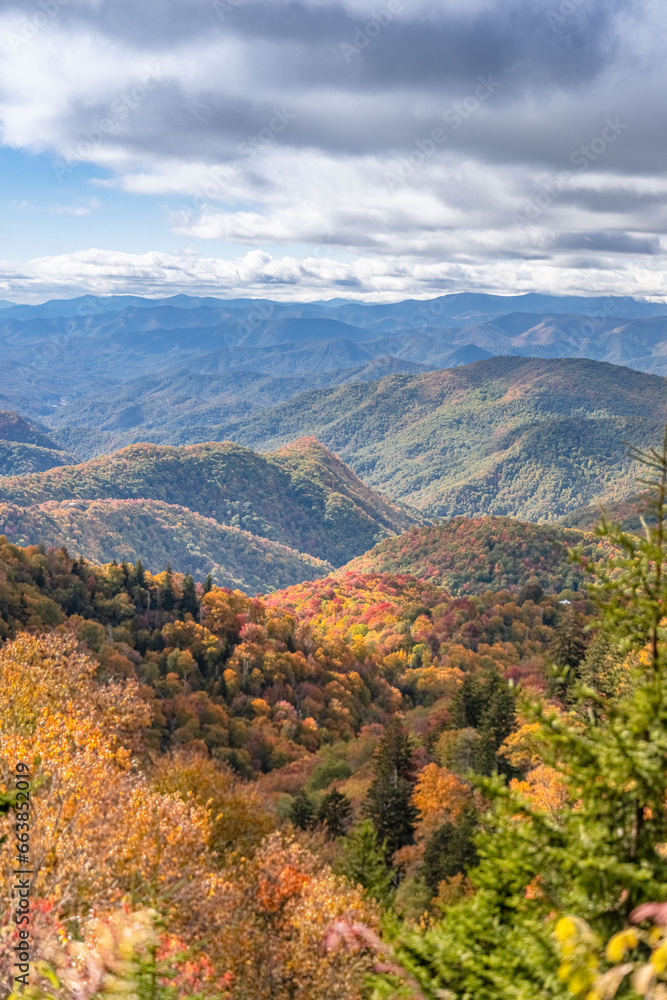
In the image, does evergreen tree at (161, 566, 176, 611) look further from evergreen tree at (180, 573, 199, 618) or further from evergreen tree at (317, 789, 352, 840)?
evergreen tree at (317, 789, 352, 840)

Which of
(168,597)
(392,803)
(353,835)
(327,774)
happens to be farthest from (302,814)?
(168,597)

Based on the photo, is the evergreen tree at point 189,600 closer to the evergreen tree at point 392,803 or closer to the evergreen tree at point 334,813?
the evergreen tree at point 392,803

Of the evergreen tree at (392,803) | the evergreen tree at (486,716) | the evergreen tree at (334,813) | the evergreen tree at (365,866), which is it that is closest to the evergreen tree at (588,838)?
the evergreen tree at (365,866)

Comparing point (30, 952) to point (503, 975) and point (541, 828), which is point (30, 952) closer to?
point (503, 975)

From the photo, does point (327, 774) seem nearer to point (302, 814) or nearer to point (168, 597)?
point (302, 814)

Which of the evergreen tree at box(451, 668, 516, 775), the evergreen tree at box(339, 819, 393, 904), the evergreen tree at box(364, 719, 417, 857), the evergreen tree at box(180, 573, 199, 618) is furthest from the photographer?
the evergreen tree at box(180, 573, 199, 618)

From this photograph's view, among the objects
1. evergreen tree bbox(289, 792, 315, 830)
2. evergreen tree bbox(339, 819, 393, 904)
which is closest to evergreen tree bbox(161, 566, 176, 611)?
evergreen tree bbox(289, 792, 315, 830)

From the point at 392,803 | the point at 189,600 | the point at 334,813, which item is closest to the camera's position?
the point at 334,813
